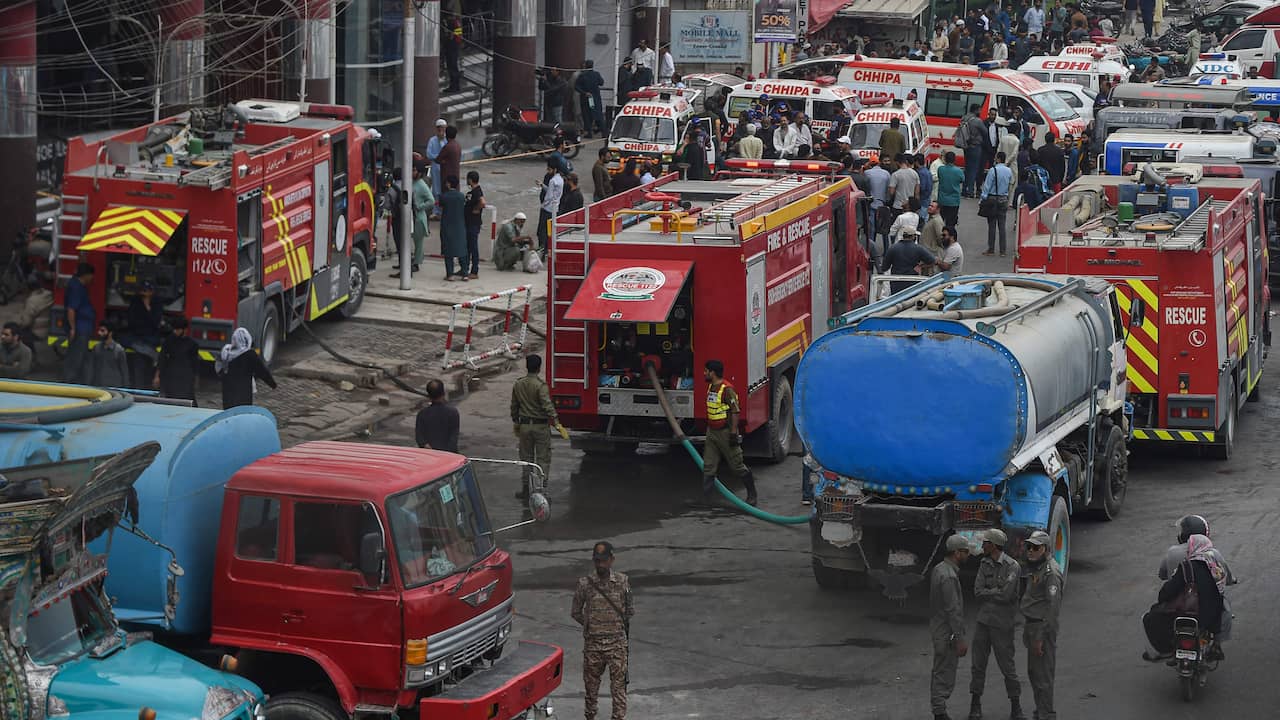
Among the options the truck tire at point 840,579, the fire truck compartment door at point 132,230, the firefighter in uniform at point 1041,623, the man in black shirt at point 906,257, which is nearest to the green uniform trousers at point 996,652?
the firefighter in uniform at point 1041,623

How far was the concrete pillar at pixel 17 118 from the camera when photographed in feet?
78.6

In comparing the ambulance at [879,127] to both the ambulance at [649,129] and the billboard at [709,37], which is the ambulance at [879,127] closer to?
the ambulance at [649,129]

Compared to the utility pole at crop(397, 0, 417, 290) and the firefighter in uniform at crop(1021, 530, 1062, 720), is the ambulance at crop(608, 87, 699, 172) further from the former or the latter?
the firefighter in uniform at crop(1021, 530, 1062, 720)

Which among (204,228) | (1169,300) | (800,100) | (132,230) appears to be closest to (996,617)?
(1169,300)

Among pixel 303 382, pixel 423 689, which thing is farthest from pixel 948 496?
pixel 303 382

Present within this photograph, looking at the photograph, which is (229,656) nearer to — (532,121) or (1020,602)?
(1020,602)

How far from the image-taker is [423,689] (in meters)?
11.2

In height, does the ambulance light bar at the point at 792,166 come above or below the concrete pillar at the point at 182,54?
below

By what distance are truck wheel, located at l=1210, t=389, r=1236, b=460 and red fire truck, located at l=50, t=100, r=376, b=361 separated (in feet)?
35.5

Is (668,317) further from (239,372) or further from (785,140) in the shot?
(785,140)

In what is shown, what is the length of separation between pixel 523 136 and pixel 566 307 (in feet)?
70.7

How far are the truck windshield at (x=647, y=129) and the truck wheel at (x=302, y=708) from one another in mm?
25209

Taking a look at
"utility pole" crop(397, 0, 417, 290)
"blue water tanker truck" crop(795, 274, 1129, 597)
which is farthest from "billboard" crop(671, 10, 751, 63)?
"blue water tanker truck" crop(795, 274, 1129, 597)

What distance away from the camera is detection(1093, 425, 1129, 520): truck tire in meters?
17.3
